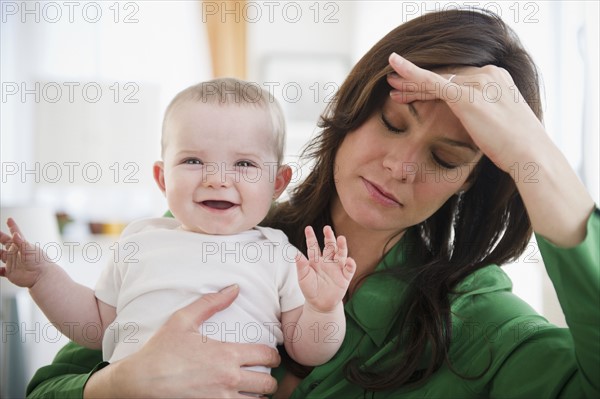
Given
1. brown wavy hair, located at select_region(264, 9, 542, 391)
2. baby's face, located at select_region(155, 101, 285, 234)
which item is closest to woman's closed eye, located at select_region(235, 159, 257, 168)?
baby's face, located at select_region(155, 101, 285, 234)

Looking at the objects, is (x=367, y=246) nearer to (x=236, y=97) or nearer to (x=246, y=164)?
(x=246, y=164)

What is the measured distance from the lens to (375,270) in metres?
1.44

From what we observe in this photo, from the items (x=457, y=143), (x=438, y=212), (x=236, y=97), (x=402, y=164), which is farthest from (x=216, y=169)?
(x=438, y=212)

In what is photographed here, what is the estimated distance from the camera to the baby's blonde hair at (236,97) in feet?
4.32

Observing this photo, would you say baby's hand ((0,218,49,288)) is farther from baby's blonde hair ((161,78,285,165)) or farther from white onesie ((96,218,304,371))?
baby's blonde hair ((161,78,285,165))

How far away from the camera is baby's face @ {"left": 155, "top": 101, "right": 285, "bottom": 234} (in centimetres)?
126

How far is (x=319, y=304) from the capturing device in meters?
1.14

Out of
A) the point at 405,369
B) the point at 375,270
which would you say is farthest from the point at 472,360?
the point at 375,270

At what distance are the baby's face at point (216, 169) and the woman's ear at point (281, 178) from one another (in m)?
0.07

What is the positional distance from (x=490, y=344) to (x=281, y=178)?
574 mm

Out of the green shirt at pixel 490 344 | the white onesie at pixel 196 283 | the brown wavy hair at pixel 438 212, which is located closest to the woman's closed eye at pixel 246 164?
the white onesie at pixel 196 283

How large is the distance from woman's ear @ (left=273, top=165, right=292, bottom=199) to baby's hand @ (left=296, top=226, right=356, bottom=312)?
0.29 m

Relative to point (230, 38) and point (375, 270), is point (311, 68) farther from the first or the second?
point (375, 270)

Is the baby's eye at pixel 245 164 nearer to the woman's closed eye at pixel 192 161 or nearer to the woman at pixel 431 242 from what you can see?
the woman's closed eye at pixel 192 161
